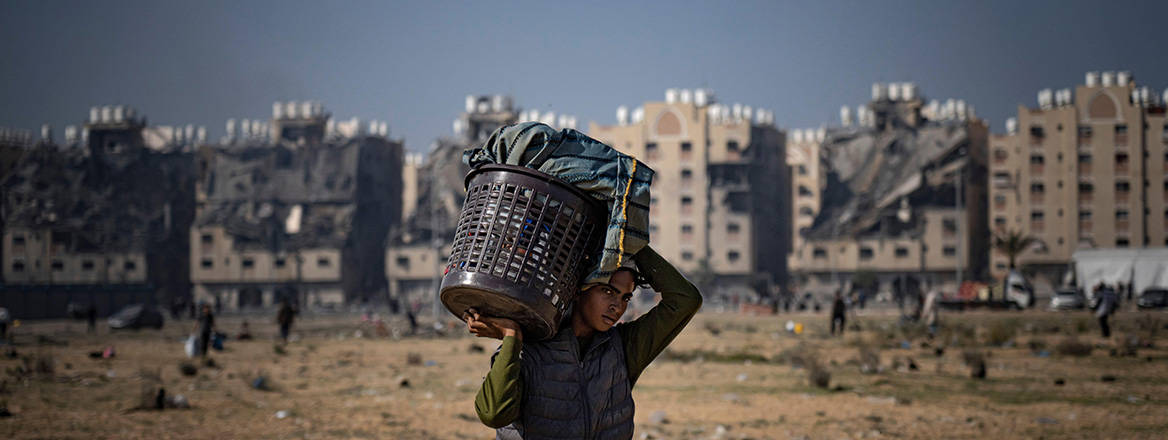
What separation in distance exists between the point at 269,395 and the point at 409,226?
97448 mm

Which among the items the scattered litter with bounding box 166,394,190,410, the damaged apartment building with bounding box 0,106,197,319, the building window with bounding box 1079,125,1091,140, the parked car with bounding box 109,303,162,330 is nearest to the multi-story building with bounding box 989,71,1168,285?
the building window with bounding box 1079,125,1091,140

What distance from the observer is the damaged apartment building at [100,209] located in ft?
356

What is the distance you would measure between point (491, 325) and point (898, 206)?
112 m

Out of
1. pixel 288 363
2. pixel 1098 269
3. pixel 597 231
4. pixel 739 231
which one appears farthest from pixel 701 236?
pixel 597 231

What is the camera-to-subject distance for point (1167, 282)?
60.7 metres

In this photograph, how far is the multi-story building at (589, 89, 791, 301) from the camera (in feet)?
352

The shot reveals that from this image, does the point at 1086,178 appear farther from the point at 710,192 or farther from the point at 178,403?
the point at 178,403

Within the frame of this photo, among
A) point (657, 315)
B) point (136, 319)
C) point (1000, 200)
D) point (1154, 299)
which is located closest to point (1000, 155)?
point (1000, 200)

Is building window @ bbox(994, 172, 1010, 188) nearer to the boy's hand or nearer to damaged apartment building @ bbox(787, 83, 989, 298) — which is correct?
damaged apartment building @ bbox(787, 83, 989, 298)

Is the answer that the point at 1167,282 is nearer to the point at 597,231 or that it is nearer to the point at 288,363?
the point at 288,363

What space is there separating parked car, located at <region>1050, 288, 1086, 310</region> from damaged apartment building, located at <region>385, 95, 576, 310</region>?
52055 millimetres

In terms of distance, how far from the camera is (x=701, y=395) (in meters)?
18.1

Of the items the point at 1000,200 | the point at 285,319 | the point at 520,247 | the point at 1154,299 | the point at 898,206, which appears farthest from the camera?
the point at 898,206

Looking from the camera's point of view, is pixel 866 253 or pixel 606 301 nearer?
pixel 606 301
